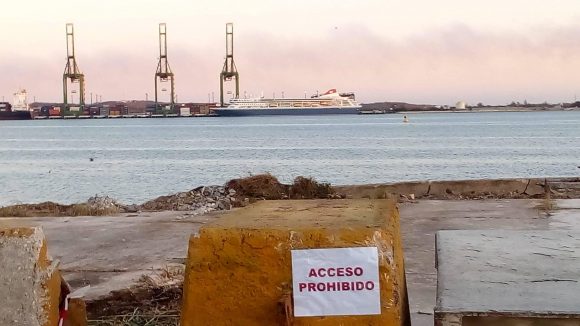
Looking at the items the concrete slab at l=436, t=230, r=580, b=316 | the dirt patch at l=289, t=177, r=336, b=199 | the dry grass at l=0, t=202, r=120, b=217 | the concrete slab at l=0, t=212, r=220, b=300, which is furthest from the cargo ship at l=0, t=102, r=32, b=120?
the concrete slab at l=436, t=230, r=580, b=316

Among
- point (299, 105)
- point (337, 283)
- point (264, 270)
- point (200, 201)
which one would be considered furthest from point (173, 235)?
point (299, 105)

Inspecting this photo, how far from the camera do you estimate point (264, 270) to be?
311 centimetres

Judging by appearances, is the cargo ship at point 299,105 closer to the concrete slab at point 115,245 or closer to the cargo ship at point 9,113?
the cargo ship at point 9,113

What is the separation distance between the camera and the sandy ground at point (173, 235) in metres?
6.60

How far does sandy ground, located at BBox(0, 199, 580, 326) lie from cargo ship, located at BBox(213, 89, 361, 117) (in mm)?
135704

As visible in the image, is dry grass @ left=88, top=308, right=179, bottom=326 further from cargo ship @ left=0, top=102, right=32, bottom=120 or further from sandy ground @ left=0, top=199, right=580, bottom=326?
cargo ship @ left=0, top=102, right=32, bottom=120

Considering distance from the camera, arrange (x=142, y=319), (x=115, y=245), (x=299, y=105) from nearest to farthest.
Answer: (x=142, y=319) < (x=115, y=245) < (x=299, y=105)

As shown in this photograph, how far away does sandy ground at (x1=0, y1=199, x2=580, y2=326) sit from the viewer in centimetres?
660

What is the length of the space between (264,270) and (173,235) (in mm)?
6399

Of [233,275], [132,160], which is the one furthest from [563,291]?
[132,160]

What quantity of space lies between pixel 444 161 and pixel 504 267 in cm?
4227

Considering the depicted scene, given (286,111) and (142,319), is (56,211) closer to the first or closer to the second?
(142,319)

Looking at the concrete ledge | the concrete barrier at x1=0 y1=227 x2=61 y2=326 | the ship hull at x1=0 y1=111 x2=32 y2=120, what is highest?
the concrete barrier at x1=0 y1=227 x2=61 y2=326

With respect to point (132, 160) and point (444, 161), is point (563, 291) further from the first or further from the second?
point (132, 160)
